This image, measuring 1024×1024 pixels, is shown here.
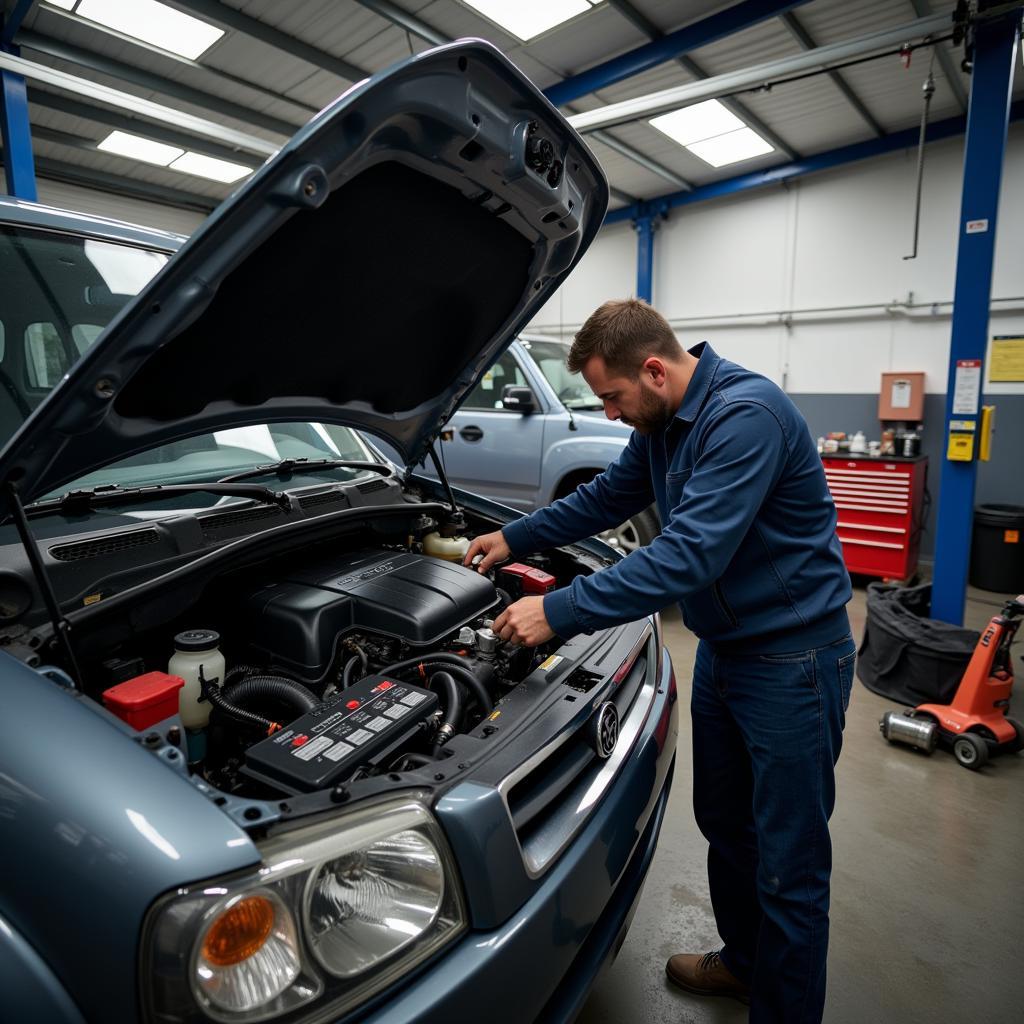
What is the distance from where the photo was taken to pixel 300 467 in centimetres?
188

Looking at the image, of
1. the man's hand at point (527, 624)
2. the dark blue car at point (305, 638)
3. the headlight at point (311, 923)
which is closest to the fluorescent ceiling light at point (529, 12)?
the dark blue car at point (305, 638)

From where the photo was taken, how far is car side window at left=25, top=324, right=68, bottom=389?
1482mm

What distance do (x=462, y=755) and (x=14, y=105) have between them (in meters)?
6.44

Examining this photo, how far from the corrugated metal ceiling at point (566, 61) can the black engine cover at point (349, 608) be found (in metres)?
4.15

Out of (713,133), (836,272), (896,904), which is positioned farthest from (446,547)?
(836,272)

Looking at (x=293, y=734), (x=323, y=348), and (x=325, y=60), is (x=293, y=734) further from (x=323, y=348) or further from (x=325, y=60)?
(x=325, y=60)

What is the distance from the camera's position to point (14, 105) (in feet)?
16.4

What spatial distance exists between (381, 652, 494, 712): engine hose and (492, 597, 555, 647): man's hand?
0.35 feet

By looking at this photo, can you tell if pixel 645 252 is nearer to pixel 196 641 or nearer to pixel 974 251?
pixel 974 251

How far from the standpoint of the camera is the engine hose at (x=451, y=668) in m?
1.30

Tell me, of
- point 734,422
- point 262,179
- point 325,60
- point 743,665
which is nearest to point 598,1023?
point 743,665

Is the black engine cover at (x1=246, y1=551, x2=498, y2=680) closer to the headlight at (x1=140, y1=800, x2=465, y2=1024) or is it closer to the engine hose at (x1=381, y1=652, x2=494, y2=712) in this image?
the engine hose at (x1=381, y1=652, x2=494, y2=712)

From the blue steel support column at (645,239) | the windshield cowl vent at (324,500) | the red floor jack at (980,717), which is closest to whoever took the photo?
the windshield cowl vent at (324,500)

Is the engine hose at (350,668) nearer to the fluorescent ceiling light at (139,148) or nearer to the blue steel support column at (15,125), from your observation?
the blue steel support column at (15,125)
